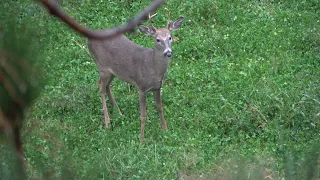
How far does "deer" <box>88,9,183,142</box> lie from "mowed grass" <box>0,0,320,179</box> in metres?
0.28

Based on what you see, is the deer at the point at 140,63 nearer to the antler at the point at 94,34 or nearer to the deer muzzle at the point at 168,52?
the deer muzzle at the point at 168,52

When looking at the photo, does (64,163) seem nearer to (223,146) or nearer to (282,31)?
(223,146)

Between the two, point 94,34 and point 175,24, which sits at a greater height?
point 175,24

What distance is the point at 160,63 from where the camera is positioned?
806cm

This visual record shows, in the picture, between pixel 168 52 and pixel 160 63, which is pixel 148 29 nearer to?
pixel 160 63

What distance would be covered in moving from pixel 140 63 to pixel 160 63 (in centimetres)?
28

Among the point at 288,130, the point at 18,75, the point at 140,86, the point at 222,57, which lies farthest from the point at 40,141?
the point at 18,75

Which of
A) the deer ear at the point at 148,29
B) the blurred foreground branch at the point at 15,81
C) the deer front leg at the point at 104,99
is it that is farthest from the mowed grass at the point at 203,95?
the blurred foreground branch at the point at 15,81

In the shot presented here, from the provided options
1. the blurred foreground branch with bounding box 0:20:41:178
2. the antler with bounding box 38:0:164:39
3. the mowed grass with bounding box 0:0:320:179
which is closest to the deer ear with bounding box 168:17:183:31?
the mowed grass with bounding box 0:0:320:179

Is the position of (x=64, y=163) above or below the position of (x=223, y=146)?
below

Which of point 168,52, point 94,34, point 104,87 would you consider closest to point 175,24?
point 168,52

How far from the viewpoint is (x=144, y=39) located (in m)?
10.2

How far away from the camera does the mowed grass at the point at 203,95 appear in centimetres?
706

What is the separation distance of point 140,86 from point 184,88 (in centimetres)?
95
